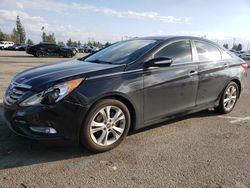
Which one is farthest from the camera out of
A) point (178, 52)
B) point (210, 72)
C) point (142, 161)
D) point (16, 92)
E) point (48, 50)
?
point (48, 50)

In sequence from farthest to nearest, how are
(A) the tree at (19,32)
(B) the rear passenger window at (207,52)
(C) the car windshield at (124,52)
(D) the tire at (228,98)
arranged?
(A) the tree at (19,32) < (D) the tire at (228,98) < (B) the rear passenger window at (207,52) < (C) the car windshield at (124,52)

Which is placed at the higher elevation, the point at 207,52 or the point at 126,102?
the point at 207,52

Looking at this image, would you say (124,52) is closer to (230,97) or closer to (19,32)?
(230,97)

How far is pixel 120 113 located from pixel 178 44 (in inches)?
67.2

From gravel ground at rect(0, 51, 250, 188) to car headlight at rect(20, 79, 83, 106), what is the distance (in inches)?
22.2

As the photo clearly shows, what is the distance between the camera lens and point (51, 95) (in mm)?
3459

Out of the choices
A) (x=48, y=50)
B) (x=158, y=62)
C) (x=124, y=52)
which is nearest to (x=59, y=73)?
(x=124, y=52)

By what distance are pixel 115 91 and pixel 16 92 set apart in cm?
127

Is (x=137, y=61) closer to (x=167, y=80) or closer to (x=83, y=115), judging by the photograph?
(x=167, y=80)

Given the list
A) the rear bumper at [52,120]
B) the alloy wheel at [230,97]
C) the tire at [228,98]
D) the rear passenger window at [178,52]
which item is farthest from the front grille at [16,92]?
the alloy wheel at [230,97]

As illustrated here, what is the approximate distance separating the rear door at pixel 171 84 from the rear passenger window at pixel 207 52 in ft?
0.89

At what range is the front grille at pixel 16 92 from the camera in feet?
11.8

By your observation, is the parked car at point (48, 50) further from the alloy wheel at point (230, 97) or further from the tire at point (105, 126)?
the tire at point (105, 126)

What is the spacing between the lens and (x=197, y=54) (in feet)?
16.6
